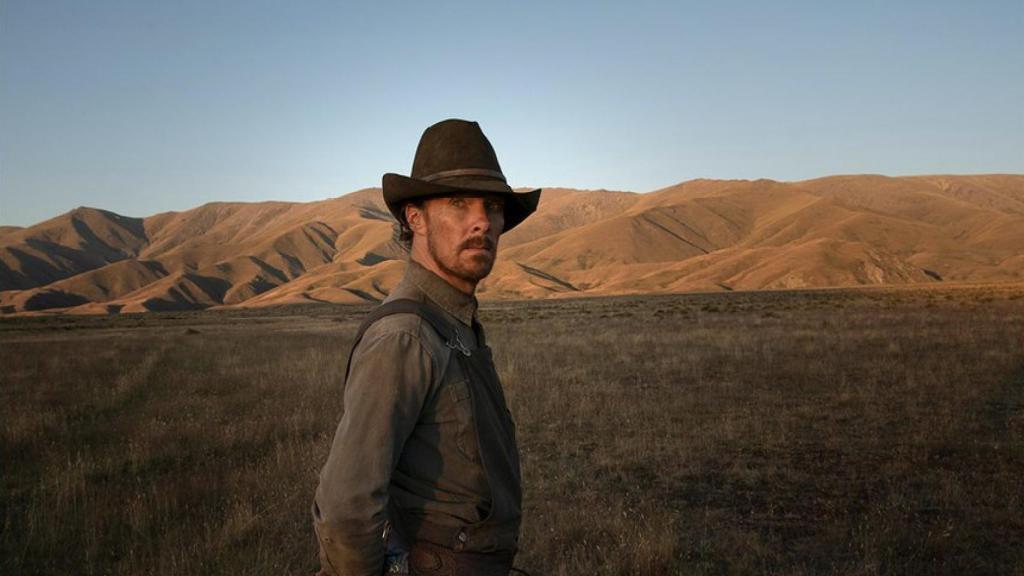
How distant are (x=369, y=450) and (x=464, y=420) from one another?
12.2 inches

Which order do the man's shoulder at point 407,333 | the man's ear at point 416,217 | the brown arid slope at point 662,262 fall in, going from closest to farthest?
the man's shoulder at point 407,333 → the man's ear at point 416,217 → the brown arid slope at point 662,262

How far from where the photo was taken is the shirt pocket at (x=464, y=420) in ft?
6.35

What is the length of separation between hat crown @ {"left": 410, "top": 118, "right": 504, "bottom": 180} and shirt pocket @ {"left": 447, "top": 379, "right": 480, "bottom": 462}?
73 centimetres

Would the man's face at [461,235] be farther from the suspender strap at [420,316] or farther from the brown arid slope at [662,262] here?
the brown arid slope at [662,262]

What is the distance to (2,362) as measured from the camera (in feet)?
65.4

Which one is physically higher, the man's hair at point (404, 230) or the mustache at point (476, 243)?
the man's hair at point (404, 230)

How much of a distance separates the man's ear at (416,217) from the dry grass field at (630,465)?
3.52 metres

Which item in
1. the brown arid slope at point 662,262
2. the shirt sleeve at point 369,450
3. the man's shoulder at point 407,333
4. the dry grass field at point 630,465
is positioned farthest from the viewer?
the brown arid slope at point 662,262

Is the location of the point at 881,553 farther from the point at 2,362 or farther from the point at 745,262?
the point at 745,262

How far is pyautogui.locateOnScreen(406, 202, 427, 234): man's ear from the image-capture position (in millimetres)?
2303

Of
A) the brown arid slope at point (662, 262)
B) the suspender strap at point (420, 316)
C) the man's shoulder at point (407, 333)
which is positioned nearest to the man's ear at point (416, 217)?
the suspender strap at point (420, 316)

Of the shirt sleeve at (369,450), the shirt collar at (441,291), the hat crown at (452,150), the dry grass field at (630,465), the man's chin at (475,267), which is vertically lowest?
the dry grass field at (630,465)

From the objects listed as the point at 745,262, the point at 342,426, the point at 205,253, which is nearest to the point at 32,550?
the point at 342,426

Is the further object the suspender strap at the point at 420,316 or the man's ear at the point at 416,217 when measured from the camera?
the man's ear at the point at 416,217
